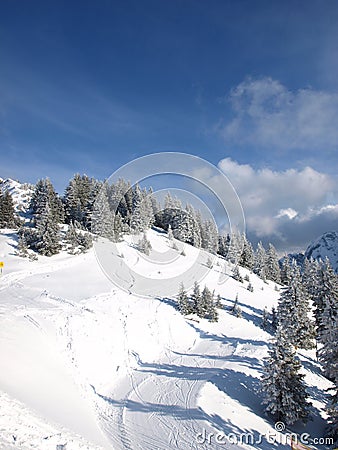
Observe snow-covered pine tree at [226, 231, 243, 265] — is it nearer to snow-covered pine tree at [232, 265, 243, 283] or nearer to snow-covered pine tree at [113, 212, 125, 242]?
snow-covered pine tree at [232, 265, 243, 283]

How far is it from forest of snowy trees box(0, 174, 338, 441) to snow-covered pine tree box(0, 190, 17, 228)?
0.47ft

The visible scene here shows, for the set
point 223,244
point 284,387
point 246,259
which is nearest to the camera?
point 284,387

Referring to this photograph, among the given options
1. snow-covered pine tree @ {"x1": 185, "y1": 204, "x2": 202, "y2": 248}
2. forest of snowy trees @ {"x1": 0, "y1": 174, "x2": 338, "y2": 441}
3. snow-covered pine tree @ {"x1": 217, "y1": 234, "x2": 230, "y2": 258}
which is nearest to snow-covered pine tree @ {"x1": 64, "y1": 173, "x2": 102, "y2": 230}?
forest of snowy trees @ {"x1": 0, "y1": 174, "x2": 338, "y2": 441}

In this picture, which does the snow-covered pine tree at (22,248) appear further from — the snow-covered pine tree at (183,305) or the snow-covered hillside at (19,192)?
the snow-covered hillside at (19,192)

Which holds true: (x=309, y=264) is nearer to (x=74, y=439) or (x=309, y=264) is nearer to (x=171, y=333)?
(x=171, y=333)

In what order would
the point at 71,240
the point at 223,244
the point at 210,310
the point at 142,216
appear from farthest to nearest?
the point at 223,244 → the point at 142,216 → the point at 71,240 → the point at 210,310

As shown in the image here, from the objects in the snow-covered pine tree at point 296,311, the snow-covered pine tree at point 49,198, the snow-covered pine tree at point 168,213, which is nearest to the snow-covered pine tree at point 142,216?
the snow-covered pine tree at point 168,213

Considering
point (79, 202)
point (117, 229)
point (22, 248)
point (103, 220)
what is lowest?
point (22, 248)

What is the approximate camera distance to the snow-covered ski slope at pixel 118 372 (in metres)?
11.2

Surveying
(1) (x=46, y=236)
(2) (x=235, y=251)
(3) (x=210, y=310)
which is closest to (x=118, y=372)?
(3) (x=210, y=310)

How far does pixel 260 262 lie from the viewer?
2616 inches

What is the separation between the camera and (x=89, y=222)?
53031 millimetres

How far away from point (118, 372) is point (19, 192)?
71791 mm

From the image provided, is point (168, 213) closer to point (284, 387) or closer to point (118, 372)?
point (118, 372)
